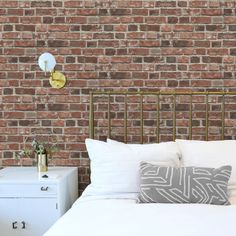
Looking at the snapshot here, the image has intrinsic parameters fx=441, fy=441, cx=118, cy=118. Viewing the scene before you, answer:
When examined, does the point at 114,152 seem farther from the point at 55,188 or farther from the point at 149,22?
the point at 149,22

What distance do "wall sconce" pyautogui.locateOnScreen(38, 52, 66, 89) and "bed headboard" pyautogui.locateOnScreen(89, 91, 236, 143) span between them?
31cm

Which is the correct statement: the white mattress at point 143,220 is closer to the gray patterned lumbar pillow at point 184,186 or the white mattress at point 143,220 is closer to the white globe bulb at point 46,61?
the gray patterned lumbar pillow at point 184,186

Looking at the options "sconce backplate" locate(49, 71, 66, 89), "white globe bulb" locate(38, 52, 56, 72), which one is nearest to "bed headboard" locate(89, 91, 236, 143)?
"sconce backplate" locate(49, 71, 66, 89)

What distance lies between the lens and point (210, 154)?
3240 millimetres

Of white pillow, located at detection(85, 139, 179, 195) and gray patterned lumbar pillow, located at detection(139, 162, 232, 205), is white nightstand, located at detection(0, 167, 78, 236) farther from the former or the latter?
gray patterned lumbar pillow, located at detection(139, 162, 232, 205)

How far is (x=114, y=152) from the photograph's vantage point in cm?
322

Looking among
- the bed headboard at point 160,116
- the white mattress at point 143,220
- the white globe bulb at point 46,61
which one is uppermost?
the white globe bulb at point 46,61

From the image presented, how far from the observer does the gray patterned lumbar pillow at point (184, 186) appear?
2.85 metres

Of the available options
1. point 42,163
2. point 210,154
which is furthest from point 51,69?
point 210,154

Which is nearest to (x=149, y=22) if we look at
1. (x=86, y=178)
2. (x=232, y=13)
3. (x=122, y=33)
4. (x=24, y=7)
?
(x=122, y=33)

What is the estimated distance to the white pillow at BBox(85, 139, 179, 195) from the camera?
3072mm

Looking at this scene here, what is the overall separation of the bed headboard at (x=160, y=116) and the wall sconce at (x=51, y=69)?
0.31m

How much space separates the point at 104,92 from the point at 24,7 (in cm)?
102

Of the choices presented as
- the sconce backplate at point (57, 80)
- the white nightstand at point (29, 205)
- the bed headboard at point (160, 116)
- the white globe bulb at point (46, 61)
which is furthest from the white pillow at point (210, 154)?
the white globe bulb at point (46, 61)
